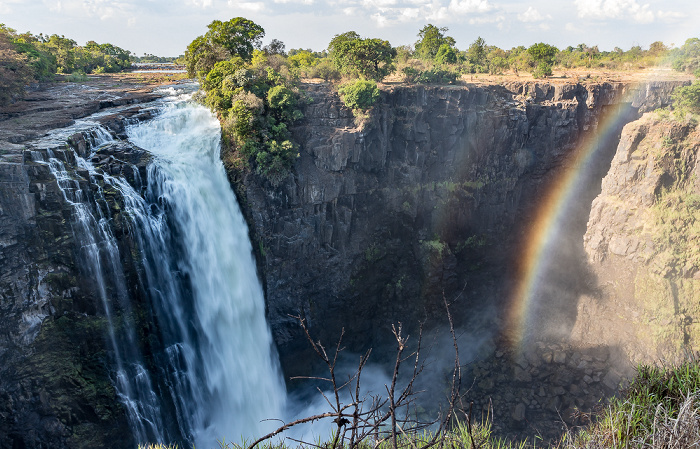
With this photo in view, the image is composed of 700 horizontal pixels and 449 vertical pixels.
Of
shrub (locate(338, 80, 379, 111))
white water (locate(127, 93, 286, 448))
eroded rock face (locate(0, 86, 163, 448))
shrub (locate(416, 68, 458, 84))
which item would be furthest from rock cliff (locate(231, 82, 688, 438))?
eroded rock face (locate(0, 86, 163, 448))

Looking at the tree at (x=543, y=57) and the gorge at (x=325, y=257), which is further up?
the tree at (x=543, y=57)

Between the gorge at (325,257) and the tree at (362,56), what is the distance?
12.0ft

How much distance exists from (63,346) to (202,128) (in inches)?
551

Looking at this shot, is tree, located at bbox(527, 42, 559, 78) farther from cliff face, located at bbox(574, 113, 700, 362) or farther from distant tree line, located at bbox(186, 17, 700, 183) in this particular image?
cliff face, located at bbox(574, 113, 700, 362)

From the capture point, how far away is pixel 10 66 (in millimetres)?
25156

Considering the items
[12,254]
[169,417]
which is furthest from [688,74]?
[12,254]

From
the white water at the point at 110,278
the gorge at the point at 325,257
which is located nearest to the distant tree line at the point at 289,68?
the gorge at the point at 325,257

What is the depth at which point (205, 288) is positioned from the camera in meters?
22.5

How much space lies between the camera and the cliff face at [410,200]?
26203 mm

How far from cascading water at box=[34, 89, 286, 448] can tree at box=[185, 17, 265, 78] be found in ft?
19.7

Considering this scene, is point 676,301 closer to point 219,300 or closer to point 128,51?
point 219,300

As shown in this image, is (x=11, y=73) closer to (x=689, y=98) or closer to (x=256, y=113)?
(x=256, y=113)

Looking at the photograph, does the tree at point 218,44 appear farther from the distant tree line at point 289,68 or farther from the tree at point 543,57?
the tree at point 543,57

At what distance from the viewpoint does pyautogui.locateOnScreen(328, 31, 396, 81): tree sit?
102 feet
